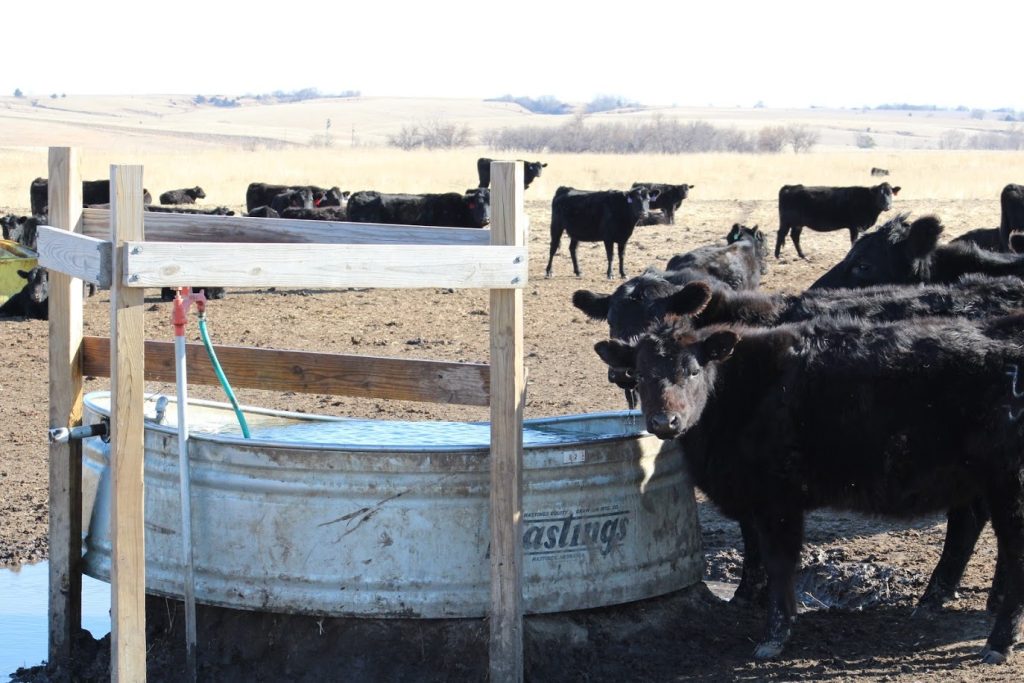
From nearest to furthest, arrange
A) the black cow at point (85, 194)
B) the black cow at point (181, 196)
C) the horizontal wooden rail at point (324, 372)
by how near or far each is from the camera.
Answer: the horizontal wooden rail at point (324, 372), the black cow at point (85, 194), the black cow at point (181, 196)

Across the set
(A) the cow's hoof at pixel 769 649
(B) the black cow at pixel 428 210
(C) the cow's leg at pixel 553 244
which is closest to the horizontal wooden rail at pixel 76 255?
(A) the cow's hoof at pixel 769 649

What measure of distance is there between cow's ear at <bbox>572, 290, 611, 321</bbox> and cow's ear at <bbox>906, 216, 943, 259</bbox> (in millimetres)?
2379

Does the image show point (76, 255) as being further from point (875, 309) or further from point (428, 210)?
point (428, 210)

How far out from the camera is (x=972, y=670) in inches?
203

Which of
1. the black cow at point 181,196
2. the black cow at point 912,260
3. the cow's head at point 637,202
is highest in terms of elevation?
the black cow at point 181,196

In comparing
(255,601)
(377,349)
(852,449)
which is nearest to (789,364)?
(852,449)

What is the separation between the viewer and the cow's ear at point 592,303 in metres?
8.04

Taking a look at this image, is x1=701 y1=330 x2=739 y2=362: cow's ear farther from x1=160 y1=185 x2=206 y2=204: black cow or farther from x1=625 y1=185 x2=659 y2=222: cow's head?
x1=160 y1=185 x2=206 y2=204: black cow

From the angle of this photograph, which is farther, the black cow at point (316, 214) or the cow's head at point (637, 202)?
the black cow at point (316, 214)

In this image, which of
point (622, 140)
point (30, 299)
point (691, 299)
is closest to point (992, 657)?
point (691, 299)

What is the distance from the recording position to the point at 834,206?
76.6ft

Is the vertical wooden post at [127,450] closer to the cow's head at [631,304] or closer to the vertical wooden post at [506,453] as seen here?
the vertical wooden post at [506,453]

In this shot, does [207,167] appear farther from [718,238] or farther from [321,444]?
[321,444]

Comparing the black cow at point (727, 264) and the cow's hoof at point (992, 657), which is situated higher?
the black cow at point (727, 264)
